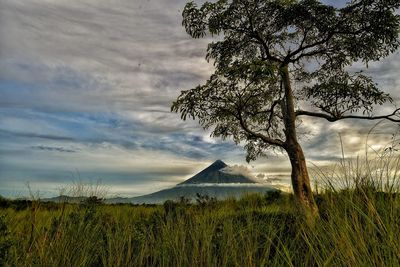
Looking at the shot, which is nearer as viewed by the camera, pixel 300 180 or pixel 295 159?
pixel 300 180

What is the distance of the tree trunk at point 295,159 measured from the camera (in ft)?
50.6

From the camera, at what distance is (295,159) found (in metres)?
15.8

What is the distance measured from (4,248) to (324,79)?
15.1 meters

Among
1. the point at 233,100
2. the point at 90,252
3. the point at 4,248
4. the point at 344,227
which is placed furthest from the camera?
the point at 233,100

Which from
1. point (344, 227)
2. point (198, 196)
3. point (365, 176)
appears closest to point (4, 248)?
point (344, 227)

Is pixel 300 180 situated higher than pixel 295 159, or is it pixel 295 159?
pixel 295 159

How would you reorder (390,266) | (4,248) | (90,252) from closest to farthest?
(390,266), (4,248), (90,252)

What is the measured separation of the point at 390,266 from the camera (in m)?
4.56

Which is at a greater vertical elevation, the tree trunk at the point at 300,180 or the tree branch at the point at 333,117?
the tree branch at the point at 333,117

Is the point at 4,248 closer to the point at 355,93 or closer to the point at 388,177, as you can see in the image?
the point at 388,177

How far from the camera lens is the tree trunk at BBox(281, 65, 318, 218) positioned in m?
15.4

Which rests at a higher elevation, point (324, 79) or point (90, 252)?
point (324, 79)

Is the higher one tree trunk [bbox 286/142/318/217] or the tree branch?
the tree branch

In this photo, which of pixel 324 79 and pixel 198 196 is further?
pixel 324 79
